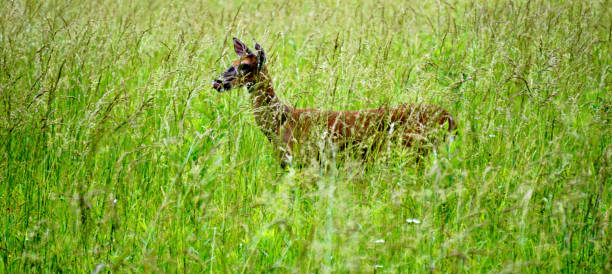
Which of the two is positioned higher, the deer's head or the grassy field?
the deer's head

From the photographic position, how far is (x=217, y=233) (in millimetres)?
2312

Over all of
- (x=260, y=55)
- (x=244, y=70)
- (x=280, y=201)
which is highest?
(x=260, y=55)

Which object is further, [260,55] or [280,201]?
[260,55]

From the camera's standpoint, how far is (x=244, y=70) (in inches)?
142

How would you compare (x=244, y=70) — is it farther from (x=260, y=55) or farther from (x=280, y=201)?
(x=280, y=201)

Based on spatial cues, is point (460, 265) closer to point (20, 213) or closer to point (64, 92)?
point (20, 213)

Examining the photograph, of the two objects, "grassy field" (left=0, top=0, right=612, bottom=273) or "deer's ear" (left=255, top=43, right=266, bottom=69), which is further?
"deer's ear" (left=255, top=43, right=266, bottom=69)

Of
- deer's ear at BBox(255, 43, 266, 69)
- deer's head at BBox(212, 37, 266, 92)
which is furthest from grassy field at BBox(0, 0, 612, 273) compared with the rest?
deer's ear at BBox(255, 43, 266, 69)

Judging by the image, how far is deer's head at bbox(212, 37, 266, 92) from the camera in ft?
11.4

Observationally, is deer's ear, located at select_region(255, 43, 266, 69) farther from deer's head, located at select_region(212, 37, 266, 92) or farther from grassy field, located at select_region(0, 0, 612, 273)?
grassy field, located at select_region(0, 0, 612, 273)

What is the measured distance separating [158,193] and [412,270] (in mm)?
1440

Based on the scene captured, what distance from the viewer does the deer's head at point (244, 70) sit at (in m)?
3.47

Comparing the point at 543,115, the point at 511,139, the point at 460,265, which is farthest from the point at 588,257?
the point at 543,115

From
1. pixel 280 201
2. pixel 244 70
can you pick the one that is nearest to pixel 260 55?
pixel 244 70
